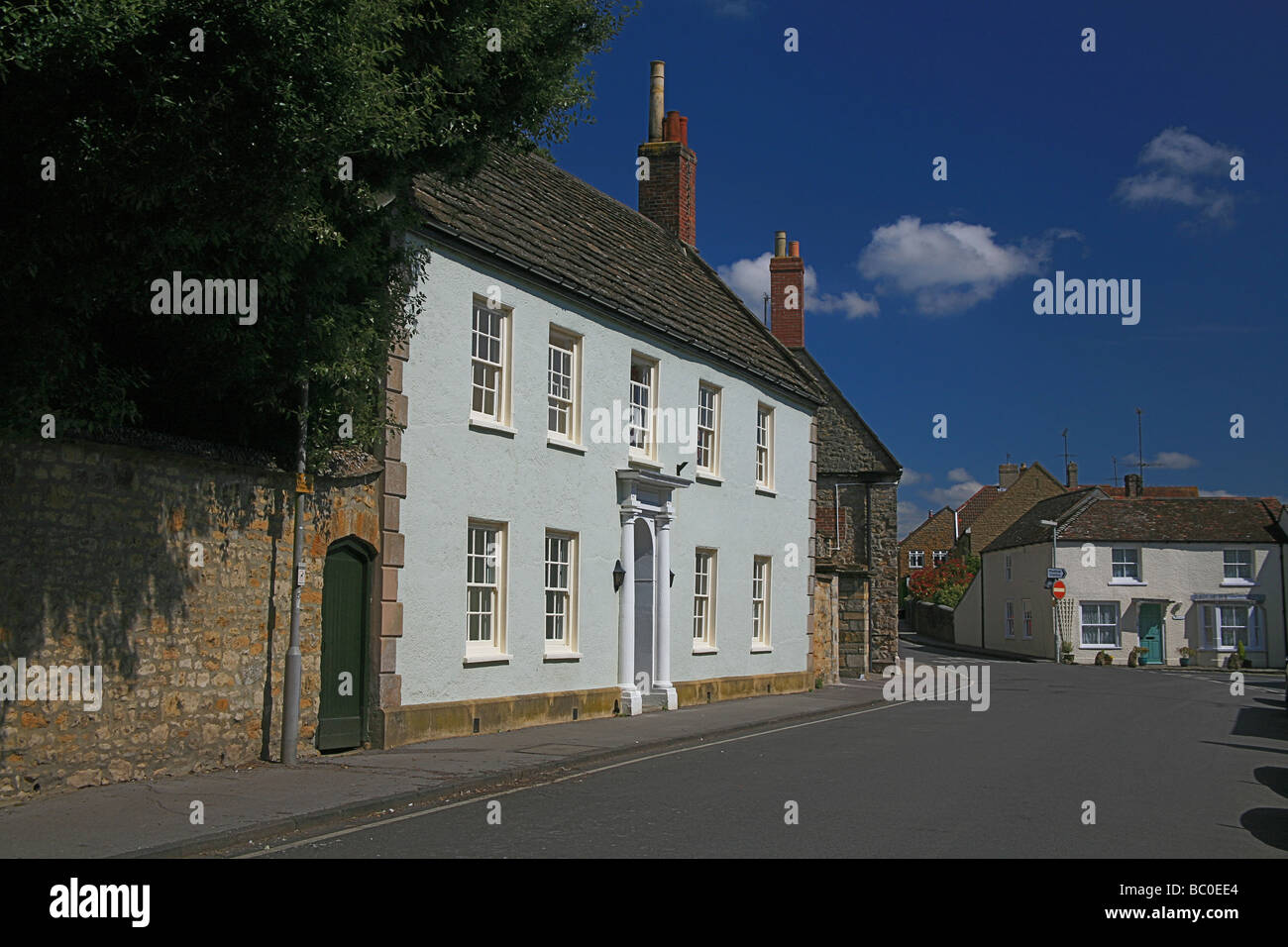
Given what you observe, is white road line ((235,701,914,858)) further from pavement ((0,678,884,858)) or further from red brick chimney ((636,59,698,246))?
red brick chimney ((636,59,698,246))

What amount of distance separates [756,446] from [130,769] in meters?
16.4

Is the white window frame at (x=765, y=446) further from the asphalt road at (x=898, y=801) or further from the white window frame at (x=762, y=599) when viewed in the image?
the asphalt road at (x=898, y=801)

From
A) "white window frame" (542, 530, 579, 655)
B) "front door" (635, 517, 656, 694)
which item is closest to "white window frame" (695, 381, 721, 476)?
"front door" (635, 517, 656, 694)

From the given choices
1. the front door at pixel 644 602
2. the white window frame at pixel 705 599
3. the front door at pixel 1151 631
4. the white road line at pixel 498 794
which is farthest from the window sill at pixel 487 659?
the front door at pixel 1151 631

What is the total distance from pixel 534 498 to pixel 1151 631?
4060 cm

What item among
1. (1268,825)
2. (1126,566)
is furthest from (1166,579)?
(1268,825)

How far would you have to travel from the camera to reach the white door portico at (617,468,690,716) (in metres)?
19.8

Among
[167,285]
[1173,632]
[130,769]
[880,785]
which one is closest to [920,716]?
[880,785]

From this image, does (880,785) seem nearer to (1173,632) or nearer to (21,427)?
(21,427)

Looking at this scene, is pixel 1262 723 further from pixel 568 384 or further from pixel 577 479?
pixel 568 384

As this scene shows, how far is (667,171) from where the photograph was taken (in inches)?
1120

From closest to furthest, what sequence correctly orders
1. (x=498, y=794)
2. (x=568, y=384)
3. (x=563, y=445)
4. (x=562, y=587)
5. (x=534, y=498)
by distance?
(x=498, y=794)
(x=534, y=498)
(x=563, y=445)
(x=562, y=587)
(x=568, y=384)

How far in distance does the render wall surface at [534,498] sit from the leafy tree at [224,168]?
2.93m
